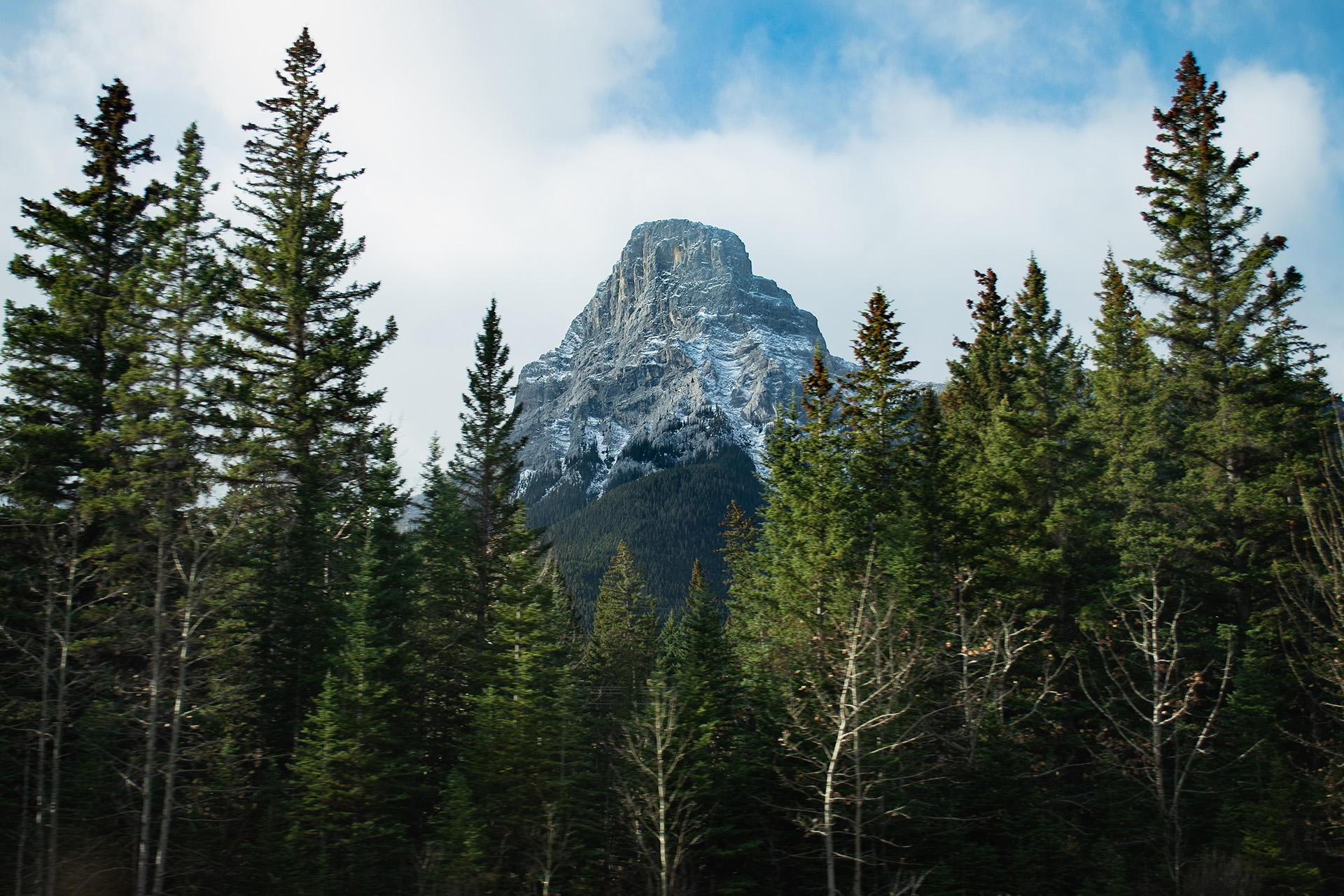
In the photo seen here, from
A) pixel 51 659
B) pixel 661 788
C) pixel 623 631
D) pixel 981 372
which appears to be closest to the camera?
pixel 51 659

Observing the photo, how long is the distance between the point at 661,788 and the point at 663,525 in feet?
437

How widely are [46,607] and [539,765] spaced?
36.8ft

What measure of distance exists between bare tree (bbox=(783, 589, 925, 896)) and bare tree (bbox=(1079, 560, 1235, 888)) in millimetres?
6697

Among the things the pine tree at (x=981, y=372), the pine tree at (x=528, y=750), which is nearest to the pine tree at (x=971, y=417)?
Result: the pine tree at (x=981, y=372)

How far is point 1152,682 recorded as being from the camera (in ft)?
77.6

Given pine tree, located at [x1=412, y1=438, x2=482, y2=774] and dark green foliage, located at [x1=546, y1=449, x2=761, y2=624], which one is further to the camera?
→ dark green foliage, located at [x1=546, y1=449, x2=761, y2=624]

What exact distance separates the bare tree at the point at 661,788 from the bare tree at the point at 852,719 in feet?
9.01

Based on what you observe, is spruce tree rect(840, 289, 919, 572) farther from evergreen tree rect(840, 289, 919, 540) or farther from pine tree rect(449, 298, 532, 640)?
pine tree rect(449, 298, 532, 640)

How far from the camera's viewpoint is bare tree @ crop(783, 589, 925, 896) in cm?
1545

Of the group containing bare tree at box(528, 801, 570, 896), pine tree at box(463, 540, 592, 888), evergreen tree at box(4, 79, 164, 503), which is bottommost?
bare tree at box(528, 801, 570, 896)

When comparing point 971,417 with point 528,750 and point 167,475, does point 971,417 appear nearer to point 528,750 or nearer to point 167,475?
point 528,750

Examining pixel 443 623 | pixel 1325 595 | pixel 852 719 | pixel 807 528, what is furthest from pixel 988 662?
pixel 443 623

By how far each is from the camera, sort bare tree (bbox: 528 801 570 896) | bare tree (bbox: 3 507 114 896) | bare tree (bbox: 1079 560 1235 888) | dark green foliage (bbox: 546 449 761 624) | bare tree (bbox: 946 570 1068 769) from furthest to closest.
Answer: dark green foliage (bbox: 546 449 761 624)
bare tree (bbox: 1079 560 1235 888)
bare tree (bbox: 946 570 1068 769)
bare tree (bbox: 528 801 570 896)
bare tree (bbox: 3 507 114 896)

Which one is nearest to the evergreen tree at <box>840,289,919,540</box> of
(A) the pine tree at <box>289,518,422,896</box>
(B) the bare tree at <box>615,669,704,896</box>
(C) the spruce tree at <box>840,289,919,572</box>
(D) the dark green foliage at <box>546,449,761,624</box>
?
(C) the spruce tree at <box>840,289,919,572</box>
